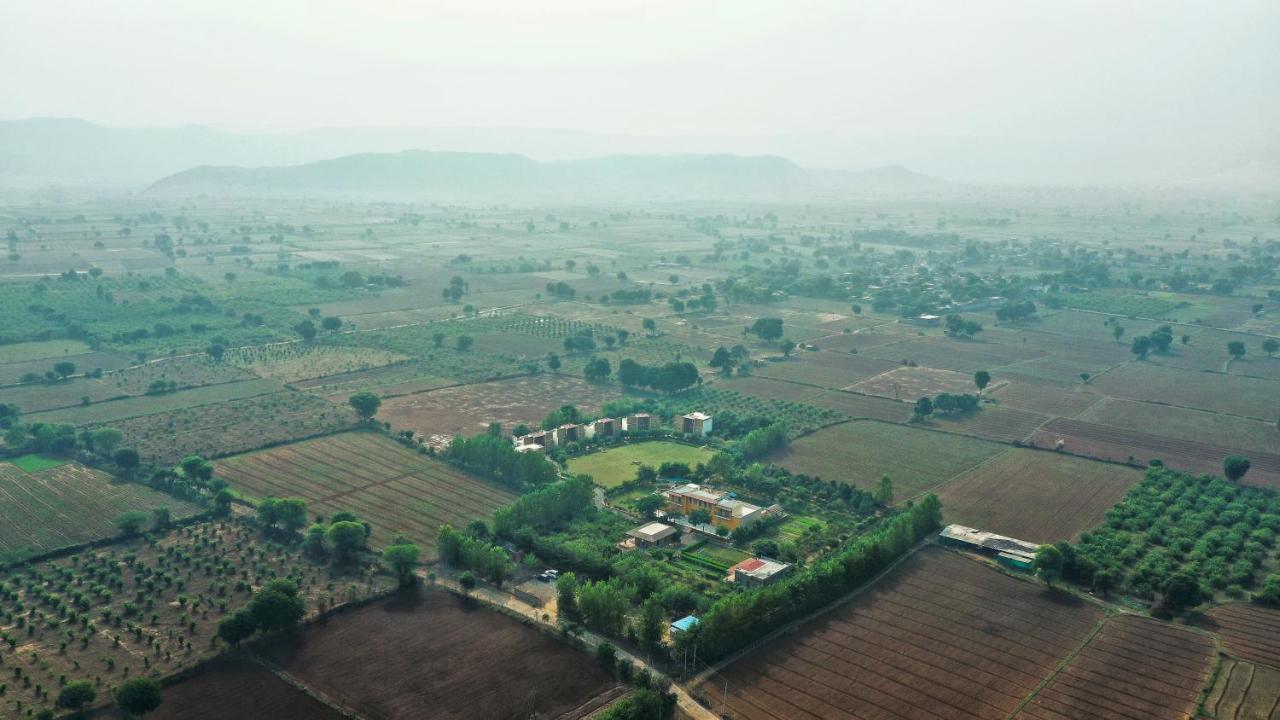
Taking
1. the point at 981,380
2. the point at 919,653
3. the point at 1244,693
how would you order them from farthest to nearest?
1. the point at 981,380
2. the point at 919,653
3. the point at 1244,693

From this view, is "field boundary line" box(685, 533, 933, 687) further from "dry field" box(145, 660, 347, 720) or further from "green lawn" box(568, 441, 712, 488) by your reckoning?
"green lawn" box(568, 441, 712, 488)

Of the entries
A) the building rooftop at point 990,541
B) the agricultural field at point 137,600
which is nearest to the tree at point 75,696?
the agricultural field at point 137,600

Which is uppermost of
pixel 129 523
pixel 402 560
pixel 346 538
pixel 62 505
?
pixel 346 538

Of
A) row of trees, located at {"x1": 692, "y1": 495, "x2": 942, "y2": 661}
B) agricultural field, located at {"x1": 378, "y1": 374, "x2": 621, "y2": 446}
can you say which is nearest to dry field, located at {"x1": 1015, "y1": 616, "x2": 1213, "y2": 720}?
row of trees, located at {"x1": 692, "y1": 495, "x2": 942, "y2": 661}

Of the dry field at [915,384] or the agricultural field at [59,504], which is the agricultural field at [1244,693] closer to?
the dry field at [915,384]

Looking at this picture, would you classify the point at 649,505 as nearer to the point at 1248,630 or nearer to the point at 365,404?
the point at 365,404

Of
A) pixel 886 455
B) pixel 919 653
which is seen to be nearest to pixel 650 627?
pixel 919 653

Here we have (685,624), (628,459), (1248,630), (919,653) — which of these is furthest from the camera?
(628,459)

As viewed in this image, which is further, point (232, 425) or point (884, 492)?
point (232, 425)
